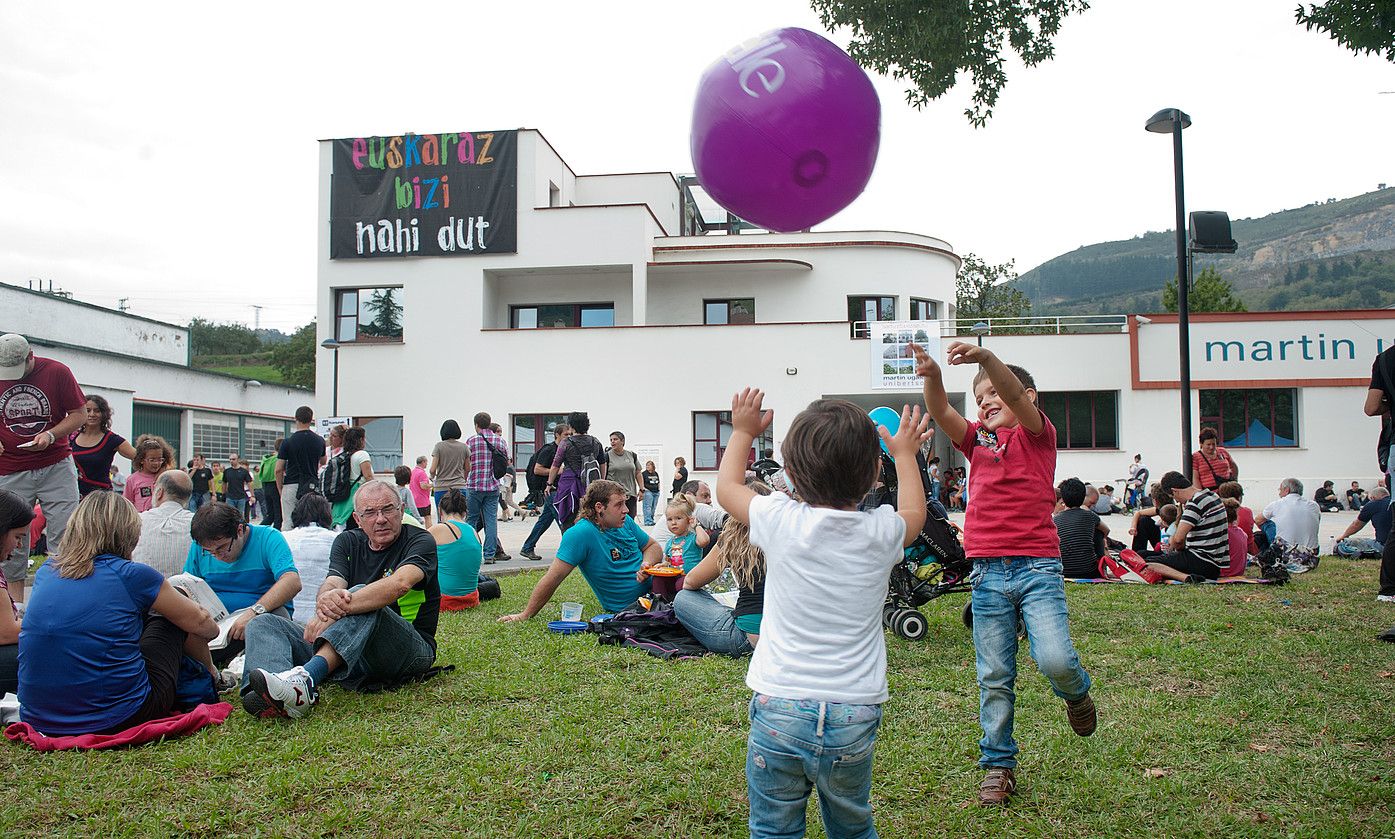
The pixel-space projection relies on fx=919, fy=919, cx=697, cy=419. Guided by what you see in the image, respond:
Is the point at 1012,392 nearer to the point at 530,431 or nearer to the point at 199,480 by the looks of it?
the point at 199,480

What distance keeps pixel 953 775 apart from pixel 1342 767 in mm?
1539

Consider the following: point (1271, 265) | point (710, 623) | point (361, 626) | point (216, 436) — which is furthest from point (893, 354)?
→ point (1271, 265)

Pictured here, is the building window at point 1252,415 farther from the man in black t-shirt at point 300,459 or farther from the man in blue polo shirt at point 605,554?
the man in black t-shirt at point 300,459

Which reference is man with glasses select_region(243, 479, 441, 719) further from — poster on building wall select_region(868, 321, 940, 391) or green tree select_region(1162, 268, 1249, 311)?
green tree select_region(1162, 268, 1249, 311)

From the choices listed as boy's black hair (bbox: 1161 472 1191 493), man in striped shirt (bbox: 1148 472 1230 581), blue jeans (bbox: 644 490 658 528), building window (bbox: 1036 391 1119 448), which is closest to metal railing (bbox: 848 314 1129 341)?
building window (bbox: 1036 391 1119 448)

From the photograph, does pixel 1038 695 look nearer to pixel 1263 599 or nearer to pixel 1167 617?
pixel 1167 617

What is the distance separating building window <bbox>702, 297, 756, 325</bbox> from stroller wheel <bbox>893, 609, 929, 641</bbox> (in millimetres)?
21672

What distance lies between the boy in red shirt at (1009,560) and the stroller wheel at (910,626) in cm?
254

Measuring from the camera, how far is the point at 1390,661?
212 inches

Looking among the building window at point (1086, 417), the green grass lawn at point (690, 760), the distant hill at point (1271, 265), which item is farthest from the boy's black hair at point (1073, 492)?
the distant hill at point (1271, 265)

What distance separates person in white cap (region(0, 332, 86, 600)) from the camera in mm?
6398

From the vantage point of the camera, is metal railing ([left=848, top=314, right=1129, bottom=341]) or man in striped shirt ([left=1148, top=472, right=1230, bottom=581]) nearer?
man in striped shirt ([left=1148, top=472, right=1230, bottom=581])

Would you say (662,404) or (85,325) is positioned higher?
(85,325)

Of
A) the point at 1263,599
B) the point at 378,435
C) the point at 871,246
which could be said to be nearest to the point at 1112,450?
the point at 871,246
